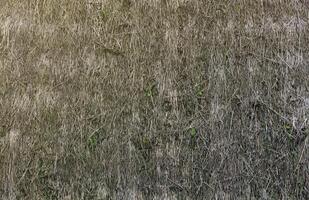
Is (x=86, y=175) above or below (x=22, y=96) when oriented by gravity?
below

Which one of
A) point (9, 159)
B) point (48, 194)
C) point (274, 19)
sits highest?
point (274, 19)

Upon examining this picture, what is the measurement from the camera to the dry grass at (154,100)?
10.6ft

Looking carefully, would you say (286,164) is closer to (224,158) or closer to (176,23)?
(224,158)

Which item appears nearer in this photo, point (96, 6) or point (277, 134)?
point (277, 134)

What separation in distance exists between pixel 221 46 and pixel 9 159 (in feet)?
6.30

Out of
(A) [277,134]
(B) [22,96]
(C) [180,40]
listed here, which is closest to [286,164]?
(A) [277,134]

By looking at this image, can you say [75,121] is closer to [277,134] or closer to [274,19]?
[277,134]

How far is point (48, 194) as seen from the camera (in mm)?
3246

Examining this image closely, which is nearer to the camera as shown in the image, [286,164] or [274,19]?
[286,164]

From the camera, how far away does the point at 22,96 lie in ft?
11.1

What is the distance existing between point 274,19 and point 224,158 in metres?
1.21

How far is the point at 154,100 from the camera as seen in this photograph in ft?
10.9

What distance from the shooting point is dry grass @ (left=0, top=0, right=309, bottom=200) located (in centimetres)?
323

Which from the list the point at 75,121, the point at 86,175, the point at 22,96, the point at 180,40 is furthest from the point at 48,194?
the point at 180,40
